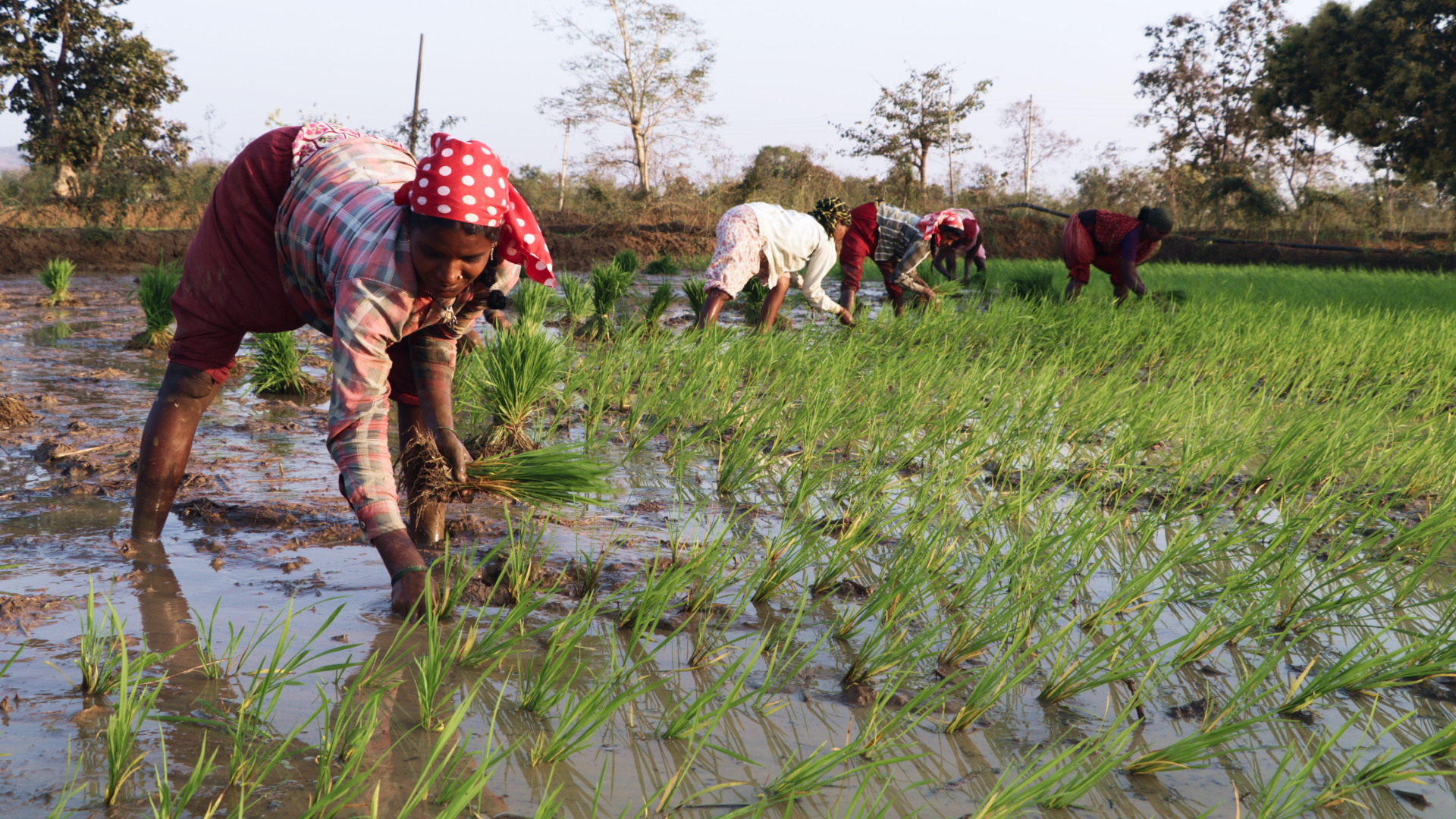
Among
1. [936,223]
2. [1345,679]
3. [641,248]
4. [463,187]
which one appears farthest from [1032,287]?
[641,248]

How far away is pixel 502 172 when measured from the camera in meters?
1.68

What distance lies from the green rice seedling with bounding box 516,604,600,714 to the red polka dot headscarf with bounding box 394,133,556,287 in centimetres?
67

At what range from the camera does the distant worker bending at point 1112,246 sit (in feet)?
23.1

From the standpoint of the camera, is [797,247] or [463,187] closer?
[463,187]

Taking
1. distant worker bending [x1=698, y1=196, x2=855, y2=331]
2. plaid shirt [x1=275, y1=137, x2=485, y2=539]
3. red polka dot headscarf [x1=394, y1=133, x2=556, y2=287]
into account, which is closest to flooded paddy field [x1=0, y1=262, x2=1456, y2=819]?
plaid shirt [x1=275, y1=137, x2=485, y2=539]

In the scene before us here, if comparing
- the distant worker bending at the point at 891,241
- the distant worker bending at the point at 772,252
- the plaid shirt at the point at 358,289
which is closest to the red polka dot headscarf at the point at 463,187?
the plaid shirt at the point at 358,289

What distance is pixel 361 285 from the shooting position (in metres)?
1.62

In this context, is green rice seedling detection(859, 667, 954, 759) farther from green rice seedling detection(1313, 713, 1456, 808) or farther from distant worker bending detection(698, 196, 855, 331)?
distant worker bending detection(698, 196, 855, 331)

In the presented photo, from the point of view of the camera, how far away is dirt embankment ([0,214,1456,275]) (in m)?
9.66

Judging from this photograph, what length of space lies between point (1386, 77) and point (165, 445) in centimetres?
2218

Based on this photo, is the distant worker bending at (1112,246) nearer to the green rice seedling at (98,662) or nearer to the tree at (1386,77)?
the green rice seedling at (98,662)

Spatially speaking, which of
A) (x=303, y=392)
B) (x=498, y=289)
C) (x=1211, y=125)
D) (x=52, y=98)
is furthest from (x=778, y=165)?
(x=498, y=289)

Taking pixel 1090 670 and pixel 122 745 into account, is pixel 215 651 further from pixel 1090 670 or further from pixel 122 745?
pixel 1090 670

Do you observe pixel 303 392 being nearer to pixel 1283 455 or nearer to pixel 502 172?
pixel 502 172
